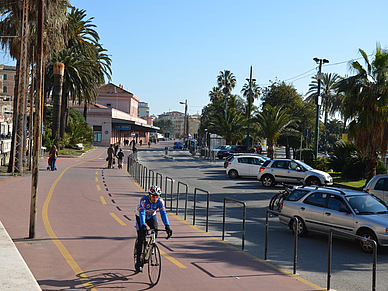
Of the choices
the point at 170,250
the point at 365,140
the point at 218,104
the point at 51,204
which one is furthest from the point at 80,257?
the point at 218,104

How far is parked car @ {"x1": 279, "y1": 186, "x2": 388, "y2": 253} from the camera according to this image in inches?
410

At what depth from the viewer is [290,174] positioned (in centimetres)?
2423

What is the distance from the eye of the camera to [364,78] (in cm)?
2209

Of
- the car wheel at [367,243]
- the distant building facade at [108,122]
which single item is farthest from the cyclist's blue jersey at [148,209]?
the distant building facade at [108,122]

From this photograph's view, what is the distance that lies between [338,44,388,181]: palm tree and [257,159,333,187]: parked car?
2.65m

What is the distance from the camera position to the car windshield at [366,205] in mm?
11115

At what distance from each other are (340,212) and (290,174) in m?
13.1

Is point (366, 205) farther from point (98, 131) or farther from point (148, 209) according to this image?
point (98, 131)

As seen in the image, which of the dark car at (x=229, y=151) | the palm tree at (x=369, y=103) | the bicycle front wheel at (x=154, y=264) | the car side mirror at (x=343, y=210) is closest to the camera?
the bicycle front wheel at (x=154, y=264)

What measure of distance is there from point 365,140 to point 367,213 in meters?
12.3

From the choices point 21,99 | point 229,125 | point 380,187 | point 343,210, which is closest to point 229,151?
point 229,125

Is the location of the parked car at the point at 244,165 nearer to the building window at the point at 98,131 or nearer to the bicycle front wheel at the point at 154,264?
the bicycle front wheel at the point at 154,264

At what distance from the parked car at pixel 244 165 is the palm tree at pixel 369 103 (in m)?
8.12

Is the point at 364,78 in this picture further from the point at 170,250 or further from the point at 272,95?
the point at 272,95
